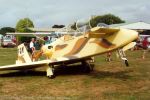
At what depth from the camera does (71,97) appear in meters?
13.3

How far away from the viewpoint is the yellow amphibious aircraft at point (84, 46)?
16.5 metres

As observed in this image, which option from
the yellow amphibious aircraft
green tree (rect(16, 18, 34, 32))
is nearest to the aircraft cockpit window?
the yellow amphibious aircraft

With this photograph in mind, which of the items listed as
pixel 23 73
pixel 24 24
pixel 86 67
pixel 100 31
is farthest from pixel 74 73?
pixel 24 24

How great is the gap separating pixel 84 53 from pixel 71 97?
14.6 ft

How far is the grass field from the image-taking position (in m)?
13.4

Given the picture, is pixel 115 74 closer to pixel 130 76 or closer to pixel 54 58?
pixel 130 76

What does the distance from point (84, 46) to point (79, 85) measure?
2491 millimetres

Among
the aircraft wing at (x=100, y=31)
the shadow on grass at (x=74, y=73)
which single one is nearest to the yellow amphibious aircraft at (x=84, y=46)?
the aircraft wing at (x=100, y=31)

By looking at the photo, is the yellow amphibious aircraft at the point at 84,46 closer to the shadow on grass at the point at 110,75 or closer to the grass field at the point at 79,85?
the grass field at the point at 79,85

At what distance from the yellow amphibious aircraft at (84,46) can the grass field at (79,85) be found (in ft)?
2.02

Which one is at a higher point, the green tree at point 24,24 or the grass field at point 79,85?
the grass field at point 79,85

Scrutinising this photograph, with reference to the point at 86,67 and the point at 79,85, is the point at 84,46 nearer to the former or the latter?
the point at 86,67

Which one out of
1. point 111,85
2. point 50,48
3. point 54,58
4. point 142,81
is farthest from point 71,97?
point 50,48

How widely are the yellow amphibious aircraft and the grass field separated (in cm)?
62
